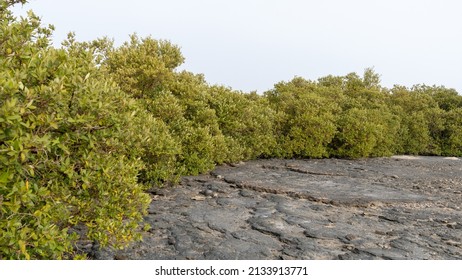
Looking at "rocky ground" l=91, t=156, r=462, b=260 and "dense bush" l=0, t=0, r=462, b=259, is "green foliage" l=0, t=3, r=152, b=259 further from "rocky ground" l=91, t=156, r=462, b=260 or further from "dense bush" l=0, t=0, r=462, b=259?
"rocky ground" l=91, t=156, r=462, b=260

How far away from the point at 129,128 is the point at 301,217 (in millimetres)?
4786

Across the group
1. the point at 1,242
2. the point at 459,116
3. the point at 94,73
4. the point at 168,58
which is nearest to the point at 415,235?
the point at 94,73

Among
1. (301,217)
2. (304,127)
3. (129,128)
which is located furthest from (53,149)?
(304,127)

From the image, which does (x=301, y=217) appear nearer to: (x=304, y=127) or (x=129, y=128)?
(x=129, y=128)

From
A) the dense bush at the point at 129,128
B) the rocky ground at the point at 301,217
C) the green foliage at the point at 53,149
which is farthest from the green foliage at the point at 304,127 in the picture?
the green foliage at the point at 53,149

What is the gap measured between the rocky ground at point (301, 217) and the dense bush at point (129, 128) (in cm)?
97

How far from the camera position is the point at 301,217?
10.5m

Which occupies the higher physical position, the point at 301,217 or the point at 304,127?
the point at 304,127

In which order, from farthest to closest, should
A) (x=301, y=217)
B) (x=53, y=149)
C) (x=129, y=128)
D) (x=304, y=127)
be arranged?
(x=304, y=127), (x=301, y=217), (x=129, y=128), (x=53, y=149)

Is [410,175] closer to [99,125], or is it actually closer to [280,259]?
[280,259]

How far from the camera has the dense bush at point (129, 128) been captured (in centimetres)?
580

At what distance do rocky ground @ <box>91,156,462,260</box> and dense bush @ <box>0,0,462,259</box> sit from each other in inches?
38.4

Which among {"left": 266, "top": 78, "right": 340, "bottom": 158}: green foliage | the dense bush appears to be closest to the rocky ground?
the dense bush

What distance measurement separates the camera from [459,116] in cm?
2817
